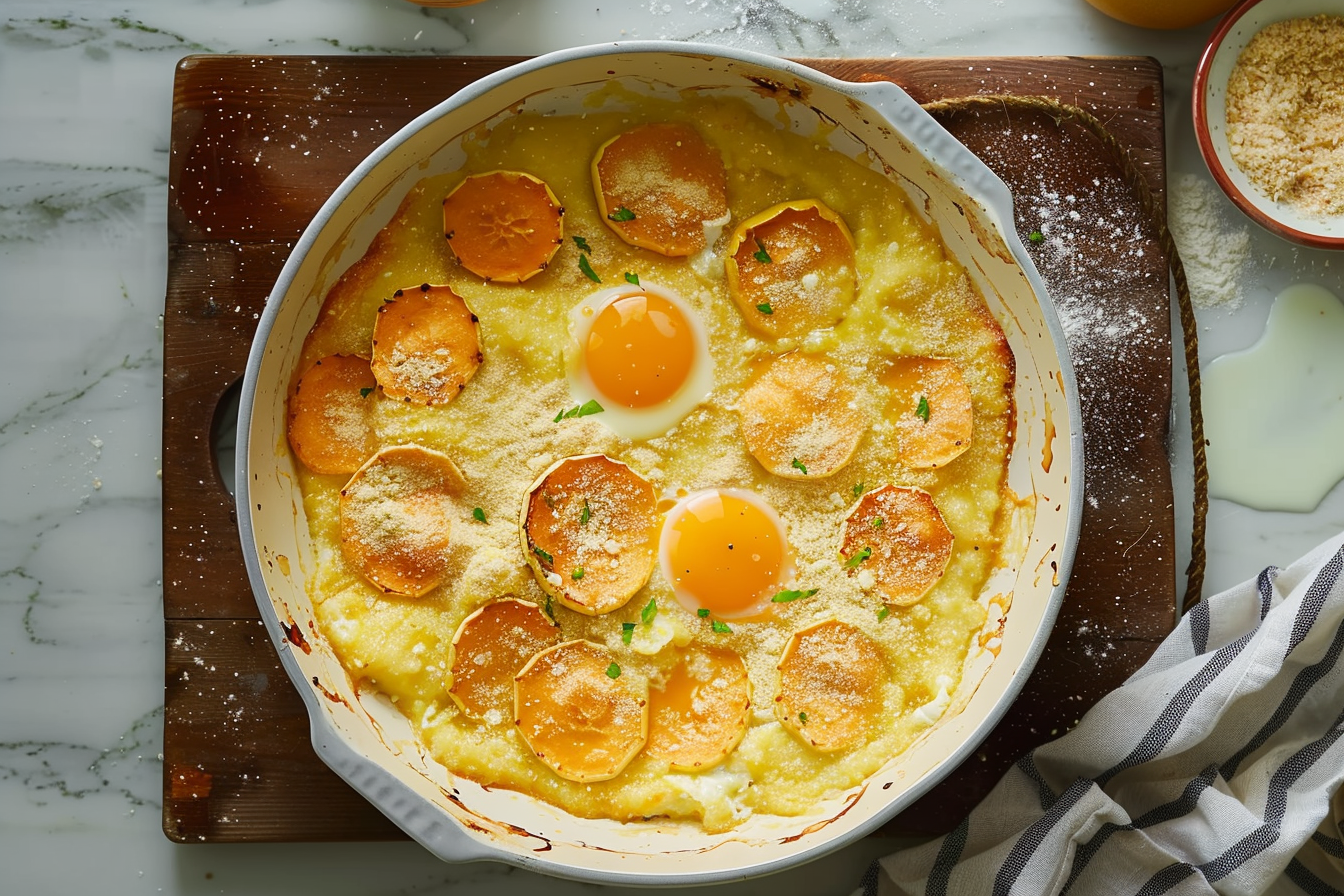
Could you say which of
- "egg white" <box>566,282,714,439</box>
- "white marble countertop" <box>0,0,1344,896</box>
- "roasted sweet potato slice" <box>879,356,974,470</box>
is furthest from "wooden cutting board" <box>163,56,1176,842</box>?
"egg white" <box>566,282,714,439</box>

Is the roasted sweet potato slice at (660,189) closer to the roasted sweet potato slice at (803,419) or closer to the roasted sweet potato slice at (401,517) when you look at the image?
the roasted sweet potato slice at (803,419)

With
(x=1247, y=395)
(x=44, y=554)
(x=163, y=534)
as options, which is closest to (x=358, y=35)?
(x=163, y=534)

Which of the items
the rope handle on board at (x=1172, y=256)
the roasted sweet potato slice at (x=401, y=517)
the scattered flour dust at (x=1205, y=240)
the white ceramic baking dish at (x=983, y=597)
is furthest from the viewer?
the scattered flour dust at (x=1205, y=240)

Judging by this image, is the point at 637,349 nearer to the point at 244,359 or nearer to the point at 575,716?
the point at 575,716

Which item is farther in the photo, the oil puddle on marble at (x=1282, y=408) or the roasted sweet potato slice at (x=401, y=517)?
the oil puddle on marble at (x=1282, y=408)

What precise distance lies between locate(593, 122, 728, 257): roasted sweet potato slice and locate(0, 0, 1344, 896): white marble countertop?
16.7 inches

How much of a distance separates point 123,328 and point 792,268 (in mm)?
1678

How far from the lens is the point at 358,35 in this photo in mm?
2512

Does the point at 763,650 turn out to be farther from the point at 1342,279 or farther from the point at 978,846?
the point at 1342,279

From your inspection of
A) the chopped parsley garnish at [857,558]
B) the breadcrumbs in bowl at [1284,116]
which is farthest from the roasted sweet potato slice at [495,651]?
the breadcrumbs in bowl at [1284,116]

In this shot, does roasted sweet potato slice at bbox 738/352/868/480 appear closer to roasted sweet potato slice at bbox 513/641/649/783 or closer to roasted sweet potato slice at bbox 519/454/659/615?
roasted sweet potato slice at bbox 519/454/659/615

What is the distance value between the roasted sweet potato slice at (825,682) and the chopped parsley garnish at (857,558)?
0.13m

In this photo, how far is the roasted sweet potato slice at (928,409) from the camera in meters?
2.24

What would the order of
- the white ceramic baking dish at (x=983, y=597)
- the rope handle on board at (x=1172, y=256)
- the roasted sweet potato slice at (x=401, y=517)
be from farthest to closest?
1. the rope handle on board at (x=1172, y=256)
2. the roasted sweet potato slice at (x=401, y=517)
3. the white ceramic baking dish at (x=983, y=597)
